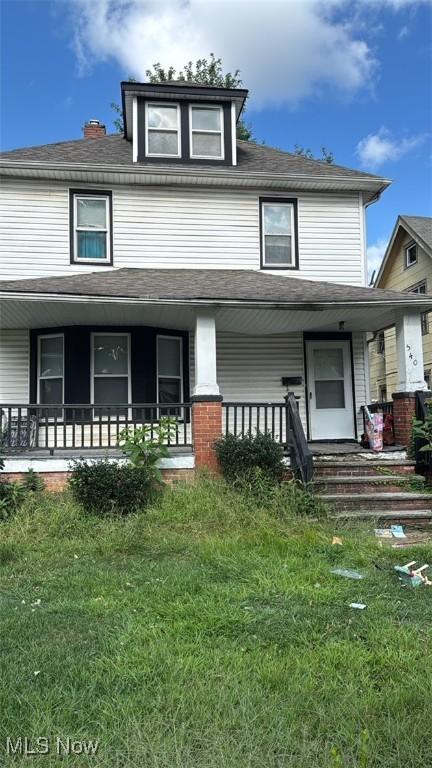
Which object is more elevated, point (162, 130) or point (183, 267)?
point (162, 130)

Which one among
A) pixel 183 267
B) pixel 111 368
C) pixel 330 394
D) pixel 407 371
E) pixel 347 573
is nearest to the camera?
pixel 347 573

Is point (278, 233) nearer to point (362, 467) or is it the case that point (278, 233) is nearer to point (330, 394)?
point (330, 394)

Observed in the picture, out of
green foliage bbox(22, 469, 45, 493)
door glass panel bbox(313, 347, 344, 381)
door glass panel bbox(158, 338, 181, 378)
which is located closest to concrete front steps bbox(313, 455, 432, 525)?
door glass panel bbox(313, 347, 344, 381)

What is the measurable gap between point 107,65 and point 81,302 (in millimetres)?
8295

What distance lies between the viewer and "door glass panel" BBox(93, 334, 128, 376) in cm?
1016

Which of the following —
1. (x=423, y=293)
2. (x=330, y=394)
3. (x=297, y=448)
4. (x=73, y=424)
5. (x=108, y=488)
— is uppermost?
(x=423, y=293)

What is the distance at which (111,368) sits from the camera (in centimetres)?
1020

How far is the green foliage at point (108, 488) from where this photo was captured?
7.29 m

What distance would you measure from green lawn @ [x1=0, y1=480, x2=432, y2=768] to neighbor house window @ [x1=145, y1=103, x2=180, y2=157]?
26.9ft

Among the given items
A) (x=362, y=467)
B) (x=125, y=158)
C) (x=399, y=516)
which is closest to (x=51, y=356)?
(x=125, y=158)

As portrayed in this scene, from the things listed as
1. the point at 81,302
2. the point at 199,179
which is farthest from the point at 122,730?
the point at 199,179

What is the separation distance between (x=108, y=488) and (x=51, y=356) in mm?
3895

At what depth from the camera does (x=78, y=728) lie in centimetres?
263

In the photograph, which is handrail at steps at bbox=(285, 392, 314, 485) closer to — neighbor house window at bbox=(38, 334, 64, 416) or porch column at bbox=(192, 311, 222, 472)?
porch column at bbox=(192, 311, 222, 472)
